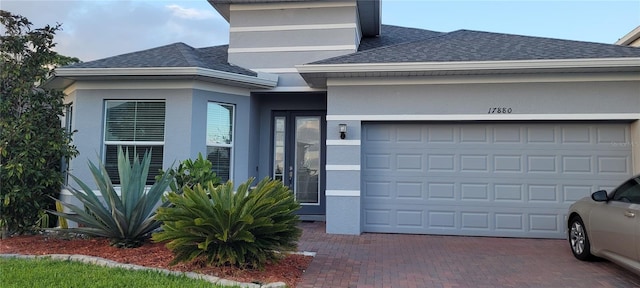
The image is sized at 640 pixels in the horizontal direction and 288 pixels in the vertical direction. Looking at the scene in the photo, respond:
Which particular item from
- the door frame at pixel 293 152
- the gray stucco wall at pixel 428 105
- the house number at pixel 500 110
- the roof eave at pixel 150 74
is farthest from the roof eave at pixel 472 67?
the door frame at pixel 293 152

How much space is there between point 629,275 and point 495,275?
5.37ft

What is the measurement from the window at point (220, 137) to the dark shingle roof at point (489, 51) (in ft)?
7.94

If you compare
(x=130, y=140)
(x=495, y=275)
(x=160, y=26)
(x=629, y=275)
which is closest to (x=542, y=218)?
(x=629, y=275)

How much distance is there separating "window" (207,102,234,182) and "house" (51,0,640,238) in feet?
0.08

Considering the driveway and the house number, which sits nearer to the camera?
the driveway

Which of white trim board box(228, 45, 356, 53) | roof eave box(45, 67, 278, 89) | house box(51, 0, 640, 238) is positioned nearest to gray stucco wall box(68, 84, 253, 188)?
house box(51, 0, 640, 238)

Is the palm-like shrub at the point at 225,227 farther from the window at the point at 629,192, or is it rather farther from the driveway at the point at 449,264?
the window at the point at 629,192

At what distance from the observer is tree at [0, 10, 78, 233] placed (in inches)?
259

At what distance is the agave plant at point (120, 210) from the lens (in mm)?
5676

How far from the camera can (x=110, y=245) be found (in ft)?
19.2

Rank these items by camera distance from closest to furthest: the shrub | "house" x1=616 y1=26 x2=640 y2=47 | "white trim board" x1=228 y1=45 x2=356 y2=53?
the shrub
"white trim board" x1=228 y1=45 x2=356 y2=53
"house" x1=616 y1=26 x2=640 y2=47

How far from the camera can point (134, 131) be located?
328 inches

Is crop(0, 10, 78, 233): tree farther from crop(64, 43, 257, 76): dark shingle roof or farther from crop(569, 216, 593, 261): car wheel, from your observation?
crop(569, 216, 593, 261): car wheel

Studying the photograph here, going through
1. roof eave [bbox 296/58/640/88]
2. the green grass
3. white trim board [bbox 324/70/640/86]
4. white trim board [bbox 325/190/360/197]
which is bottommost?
the green grass
